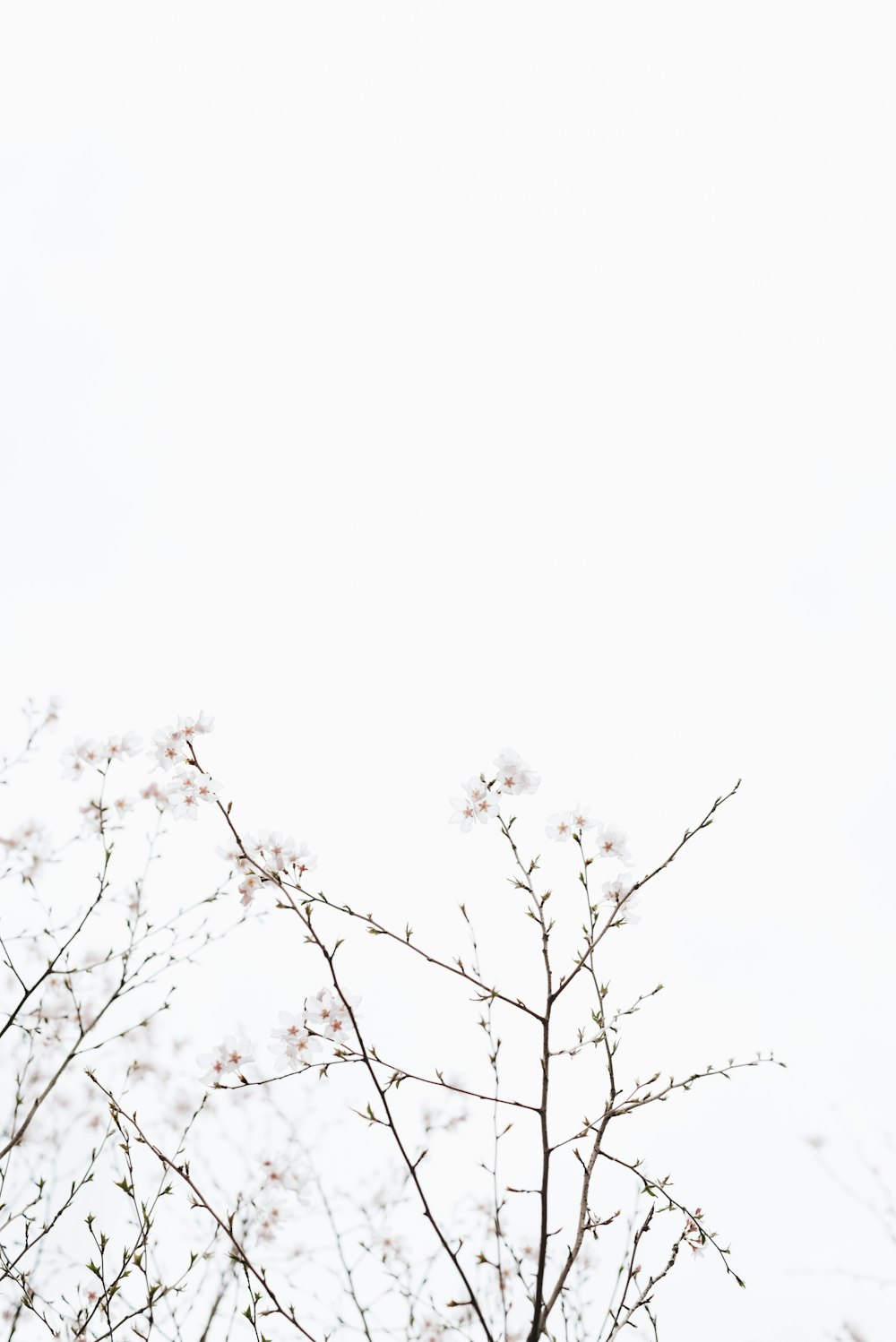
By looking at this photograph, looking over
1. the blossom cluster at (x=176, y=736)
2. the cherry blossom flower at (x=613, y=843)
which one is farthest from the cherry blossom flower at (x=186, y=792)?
the cherry blossom flower at (x=613, y=843)

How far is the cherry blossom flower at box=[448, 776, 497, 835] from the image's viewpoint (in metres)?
2.44

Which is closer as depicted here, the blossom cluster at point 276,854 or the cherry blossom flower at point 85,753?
the blossom cluster at point 276,854

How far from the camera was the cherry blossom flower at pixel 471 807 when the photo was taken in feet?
8.01

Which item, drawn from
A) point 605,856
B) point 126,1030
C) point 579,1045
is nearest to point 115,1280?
point 126,1030

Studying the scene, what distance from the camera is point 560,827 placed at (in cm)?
263

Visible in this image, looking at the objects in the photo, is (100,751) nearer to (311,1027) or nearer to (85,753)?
(85,753)

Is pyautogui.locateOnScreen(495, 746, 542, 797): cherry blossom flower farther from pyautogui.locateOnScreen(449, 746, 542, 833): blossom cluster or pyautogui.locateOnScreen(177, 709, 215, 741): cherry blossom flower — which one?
pyautogui.locateOnScreen(177, 709, 215, 741): cherry blossom flower

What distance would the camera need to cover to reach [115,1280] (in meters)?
2.16

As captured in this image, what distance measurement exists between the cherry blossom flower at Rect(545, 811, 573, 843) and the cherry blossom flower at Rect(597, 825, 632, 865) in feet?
0.43

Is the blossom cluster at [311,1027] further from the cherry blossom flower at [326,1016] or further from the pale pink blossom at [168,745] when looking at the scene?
the pale pink blossom at [168,745]

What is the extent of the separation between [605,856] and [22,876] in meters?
2.30

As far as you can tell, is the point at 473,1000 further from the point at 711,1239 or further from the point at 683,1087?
the point at 711,1239

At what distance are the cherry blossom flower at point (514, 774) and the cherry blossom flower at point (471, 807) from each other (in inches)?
2.8

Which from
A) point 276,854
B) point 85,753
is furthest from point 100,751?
point 276,854
